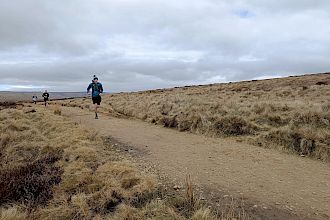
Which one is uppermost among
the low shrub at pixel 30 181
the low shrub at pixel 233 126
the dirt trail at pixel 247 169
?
the low shrub at pixel 233 126

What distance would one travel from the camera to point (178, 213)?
19.6 ft

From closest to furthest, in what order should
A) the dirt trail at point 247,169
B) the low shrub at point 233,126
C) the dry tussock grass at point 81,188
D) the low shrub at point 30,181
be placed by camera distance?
the dry tussock grass at point 81,188, the dirt trail at point 247,169, the low shrub at point 30,181, the low shrub at point 233,126

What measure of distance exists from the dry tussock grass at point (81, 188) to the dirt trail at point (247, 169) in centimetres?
104

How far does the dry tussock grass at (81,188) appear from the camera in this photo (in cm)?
625

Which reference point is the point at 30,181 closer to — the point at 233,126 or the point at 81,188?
the point at 81,188

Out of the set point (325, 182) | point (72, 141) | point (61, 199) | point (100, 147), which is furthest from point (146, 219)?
point (72, 141)

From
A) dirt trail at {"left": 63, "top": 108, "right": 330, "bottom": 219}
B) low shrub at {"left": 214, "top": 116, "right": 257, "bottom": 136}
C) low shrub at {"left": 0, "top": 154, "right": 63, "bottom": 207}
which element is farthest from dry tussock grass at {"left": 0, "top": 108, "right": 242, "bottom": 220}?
low shrub at {"left": 214, "top": 116, "right": 257, "bottom": 136}

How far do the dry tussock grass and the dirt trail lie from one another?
3.40ft

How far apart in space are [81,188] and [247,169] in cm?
403

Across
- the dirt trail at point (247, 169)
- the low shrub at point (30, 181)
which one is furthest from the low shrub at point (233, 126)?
the low shrub at point (30, 181)

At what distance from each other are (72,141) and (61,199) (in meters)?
4.48

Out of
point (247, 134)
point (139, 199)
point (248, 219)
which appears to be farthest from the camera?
point (247, 134)

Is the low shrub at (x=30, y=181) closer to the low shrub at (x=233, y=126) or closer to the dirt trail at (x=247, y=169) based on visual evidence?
the dirt trail at (x=247, y=169)

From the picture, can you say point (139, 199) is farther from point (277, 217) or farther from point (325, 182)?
point (325, 182)
